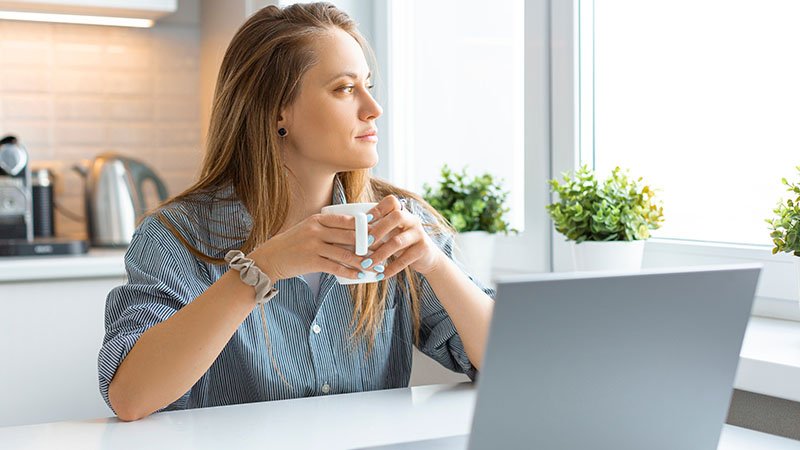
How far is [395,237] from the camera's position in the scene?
3.86 feet

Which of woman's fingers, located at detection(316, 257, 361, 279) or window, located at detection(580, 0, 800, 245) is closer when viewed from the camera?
woman's fingers, located at detection(316, 257, 361, 279)

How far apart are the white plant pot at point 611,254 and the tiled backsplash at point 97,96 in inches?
78.2

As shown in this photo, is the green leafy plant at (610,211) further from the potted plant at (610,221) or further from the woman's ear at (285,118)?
the woman's ear at (285,118)

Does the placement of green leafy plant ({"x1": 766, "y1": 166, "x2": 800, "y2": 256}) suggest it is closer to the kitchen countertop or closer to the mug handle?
the mug handle

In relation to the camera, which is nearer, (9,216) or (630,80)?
(630,80)

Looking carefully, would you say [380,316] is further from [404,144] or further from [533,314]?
[404,144]

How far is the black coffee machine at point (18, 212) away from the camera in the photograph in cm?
260

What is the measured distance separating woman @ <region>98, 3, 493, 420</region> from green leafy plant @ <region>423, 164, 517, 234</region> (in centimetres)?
50

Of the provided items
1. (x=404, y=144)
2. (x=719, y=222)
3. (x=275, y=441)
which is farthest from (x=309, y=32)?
(x=404, y=144)

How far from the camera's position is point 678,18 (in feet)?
5.85

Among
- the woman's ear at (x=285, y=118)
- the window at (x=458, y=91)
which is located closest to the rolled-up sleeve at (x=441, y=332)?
the woman's ear at (x=285, y=118)

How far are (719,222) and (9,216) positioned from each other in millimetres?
2010

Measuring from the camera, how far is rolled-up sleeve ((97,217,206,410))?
4.09ft

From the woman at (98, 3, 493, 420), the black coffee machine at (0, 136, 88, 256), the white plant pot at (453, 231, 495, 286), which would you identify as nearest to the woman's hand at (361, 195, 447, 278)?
the woman at (98, 3, 493, 420)
